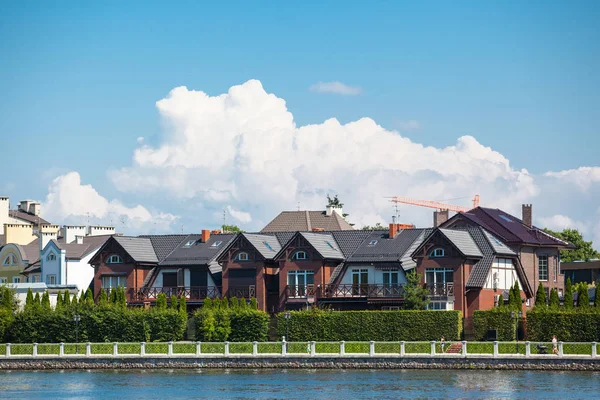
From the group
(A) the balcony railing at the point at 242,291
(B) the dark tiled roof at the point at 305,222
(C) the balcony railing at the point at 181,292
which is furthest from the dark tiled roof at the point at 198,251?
(B) the dark tiled roof at the point at 305,222

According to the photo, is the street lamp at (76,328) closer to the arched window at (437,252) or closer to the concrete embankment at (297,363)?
the concrete embankment at (297,363)

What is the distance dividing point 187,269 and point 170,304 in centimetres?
419

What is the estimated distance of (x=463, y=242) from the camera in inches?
Answer: 3322

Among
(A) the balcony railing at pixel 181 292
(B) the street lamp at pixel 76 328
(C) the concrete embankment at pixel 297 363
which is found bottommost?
(C) the concrete embankment at pixel 297 363

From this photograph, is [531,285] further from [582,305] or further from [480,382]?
[480,382]

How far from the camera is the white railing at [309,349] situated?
70562 mm

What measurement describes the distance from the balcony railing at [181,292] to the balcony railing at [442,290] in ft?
52.8

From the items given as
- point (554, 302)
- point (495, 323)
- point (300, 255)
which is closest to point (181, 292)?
point (300, 255)

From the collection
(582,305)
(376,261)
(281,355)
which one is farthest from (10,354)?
(582,305)

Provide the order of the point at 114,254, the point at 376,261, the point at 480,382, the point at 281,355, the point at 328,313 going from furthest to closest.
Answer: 1. the point at 114,254
2. the point at 376,261
3. the point at 328,313
4. the point at 281,355
5. the point at 480,382

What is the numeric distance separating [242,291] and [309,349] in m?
15.6

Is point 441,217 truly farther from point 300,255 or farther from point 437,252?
point 300,255

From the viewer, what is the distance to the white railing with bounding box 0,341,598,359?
2778 inches

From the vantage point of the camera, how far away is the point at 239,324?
8081 centimetres
